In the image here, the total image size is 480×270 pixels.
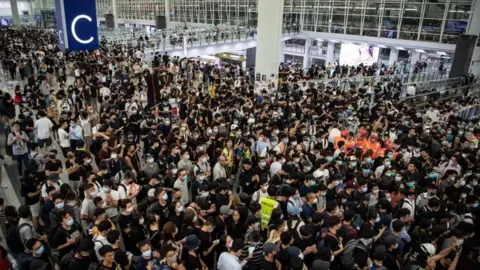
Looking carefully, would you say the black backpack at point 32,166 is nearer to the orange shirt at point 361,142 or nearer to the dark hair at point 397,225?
the dark hair at point 397,225

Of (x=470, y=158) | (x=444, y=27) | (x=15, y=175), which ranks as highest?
(x=444, y=27)

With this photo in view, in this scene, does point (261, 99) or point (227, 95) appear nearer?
point (227, 95)

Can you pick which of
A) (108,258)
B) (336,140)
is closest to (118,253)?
(108,258)

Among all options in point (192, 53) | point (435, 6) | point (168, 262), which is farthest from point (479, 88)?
point (168, 262)

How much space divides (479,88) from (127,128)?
18.7 meters

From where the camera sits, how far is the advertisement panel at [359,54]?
26.1m

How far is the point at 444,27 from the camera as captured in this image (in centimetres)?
2183

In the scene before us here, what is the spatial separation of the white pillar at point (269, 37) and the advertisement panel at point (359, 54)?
42.4ft

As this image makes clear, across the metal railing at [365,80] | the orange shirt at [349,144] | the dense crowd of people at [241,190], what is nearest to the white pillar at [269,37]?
the metal railing at [365,80]

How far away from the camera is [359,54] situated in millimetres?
26328

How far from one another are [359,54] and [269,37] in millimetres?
13594

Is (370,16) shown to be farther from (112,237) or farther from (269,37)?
(112,237)

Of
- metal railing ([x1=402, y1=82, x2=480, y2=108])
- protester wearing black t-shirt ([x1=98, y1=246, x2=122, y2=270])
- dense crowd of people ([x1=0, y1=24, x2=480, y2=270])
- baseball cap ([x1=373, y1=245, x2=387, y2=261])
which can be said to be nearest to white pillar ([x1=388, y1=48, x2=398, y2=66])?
metal railing ([x1=402, y1=82, x2=480, y2=108])

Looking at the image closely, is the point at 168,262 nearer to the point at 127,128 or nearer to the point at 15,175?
the point at 127,128
